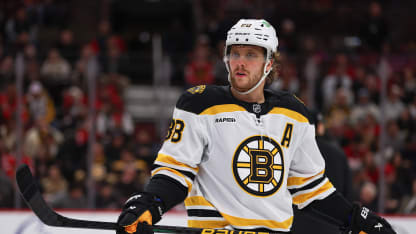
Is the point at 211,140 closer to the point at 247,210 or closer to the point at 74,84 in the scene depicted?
the point at 247,210

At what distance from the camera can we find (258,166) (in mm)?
2201

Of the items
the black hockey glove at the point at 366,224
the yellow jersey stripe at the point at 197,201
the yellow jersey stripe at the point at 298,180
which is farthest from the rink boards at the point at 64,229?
the black hockey glove at the point at 366,224

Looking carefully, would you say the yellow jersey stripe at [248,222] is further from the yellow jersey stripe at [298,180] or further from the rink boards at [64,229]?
the rink boards at [64,229]

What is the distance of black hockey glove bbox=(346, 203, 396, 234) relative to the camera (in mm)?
2377

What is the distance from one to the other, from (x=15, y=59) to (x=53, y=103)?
28.0 inches

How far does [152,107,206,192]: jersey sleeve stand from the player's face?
21 centimetres

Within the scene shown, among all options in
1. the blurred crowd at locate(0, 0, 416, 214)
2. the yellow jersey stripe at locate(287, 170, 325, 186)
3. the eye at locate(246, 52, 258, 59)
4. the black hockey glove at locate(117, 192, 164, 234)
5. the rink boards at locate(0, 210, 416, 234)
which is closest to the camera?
the black hockey glove at locate(117, 192, 164, 234)

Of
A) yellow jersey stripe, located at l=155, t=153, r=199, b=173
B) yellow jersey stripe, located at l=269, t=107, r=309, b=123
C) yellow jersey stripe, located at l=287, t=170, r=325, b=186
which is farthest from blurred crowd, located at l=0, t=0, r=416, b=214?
yellow jersey stripe, located at l=155, t=153, r=199, b=173

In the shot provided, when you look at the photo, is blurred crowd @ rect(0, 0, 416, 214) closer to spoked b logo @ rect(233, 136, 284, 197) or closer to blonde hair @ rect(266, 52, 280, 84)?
blonde hair @ rect(266, 52, 280, 84)

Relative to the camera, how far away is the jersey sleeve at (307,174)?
2389 millimetres

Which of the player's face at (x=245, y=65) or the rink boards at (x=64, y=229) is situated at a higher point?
the player's face at (x=245, y=65)

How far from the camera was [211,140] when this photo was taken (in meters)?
2.23

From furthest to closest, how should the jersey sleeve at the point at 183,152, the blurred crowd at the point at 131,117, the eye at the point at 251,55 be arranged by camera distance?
the blurred crowd at the point at 131,117 → the eye at the point at 251,55 → the jersey sleeve at the point at 183,152

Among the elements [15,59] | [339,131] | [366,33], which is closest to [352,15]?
[366,33]
